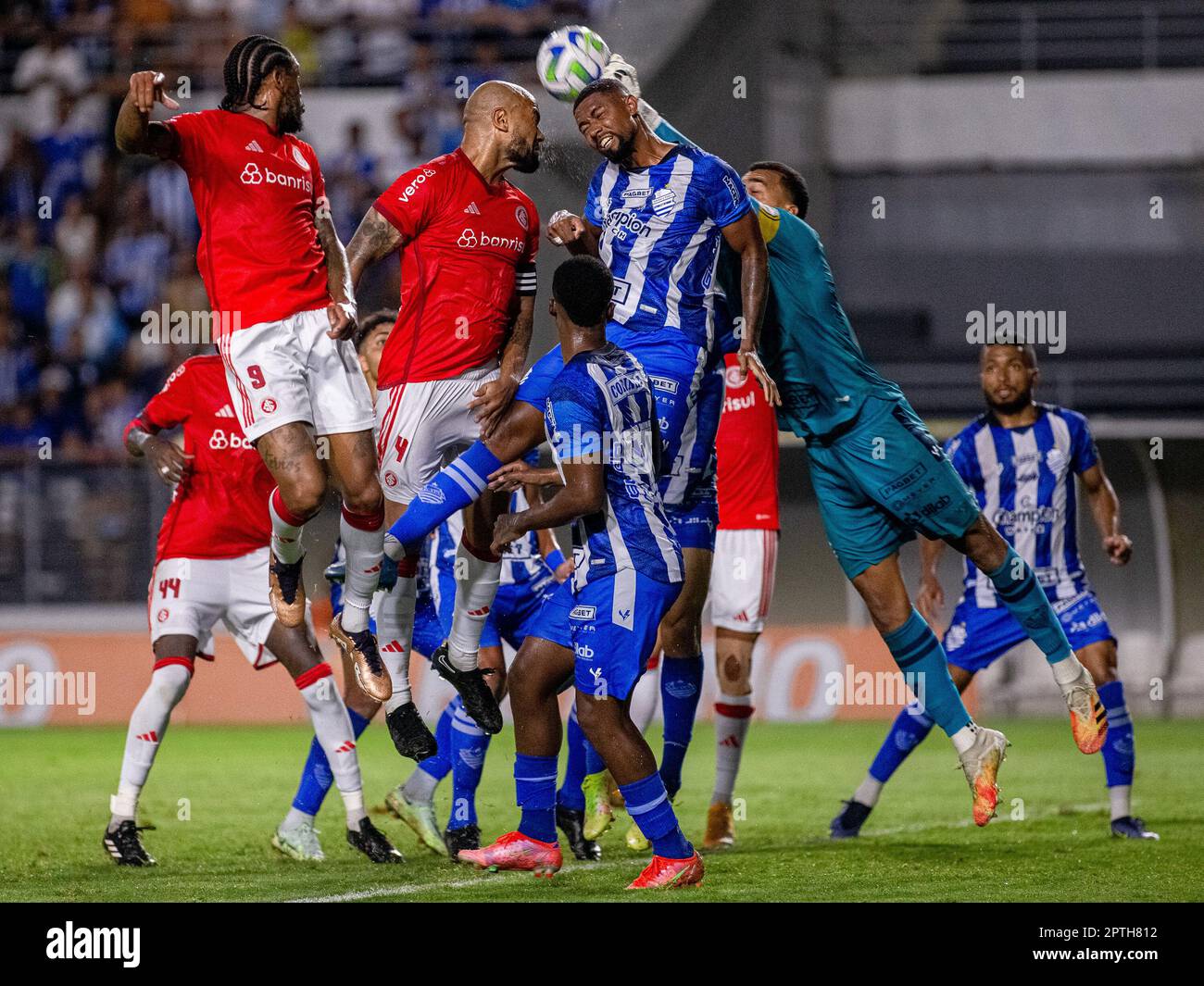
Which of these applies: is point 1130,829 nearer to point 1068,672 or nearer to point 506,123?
point 1068,672

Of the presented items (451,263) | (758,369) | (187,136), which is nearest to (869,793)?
(758,369)

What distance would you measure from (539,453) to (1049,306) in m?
8.54

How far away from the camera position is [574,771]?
7.29 meters

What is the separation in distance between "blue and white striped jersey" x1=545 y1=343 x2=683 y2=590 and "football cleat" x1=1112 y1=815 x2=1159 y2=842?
2968 mm

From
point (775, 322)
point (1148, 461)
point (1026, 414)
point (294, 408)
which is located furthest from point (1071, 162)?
point (294, 408)

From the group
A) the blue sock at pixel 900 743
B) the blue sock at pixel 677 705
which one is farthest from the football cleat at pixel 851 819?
the blue sock at pixel 677 705

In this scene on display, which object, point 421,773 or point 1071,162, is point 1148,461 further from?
point 421,773

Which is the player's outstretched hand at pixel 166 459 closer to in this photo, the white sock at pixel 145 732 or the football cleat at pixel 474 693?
the white sock at pixel 145 732

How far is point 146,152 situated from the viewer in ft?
20.5

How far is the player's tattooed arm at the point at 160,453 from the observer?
7207mm

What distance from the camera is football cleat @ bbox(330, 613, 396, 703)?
21.1 ft

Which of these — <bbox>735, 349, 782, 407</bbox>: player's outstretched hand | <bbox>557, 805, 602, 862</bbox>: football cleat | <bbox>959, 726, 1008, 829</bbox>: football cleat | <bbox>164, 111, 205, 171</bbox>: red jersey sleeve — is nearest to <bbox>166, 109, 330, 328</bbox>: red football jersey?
<bbox>164, 111, 205, 171</bbox>: red jersey sleeve

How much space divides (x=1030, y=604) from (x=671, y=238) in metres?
2.03

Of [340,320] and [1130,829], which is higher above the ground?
[340,320]
